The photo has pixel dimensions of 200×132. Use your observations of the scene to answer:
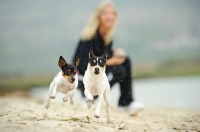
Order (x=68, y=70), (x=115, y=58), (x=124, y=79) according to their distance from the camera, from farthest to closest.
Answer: (x=124, y=79), (x=115, y=58), (x=68, y=70)

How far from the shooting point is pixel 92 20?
5117 millimetres

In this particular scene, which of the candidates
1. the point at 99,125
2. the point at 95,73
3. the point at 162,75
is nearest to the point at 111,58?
the point at 99,125

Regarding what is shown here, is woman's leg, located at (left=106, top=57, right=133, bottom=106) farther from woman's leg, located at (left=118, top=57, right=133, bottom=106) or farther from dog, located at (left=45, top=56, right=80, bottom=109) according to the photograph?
dog, located at (left=45, top=56, right=80, bottom=109)

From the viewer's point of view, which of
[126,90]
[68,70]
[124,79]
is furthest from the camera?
[126,90]

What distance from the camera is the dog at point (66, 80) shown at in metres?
3.74

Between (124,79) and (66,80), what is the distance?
231 cm

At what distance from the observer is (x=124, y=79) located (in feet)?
19.8

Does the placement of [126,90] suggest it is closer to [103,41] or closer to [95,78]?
[103,41]

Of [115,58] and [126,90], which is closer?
[115,58]

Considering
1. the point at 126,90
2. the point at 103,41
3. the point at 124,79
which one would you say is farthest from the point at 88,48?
the point at 126,90

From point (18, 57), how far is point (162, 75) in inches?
263

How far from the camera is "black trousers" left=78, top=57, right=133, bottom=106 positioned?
5.44m

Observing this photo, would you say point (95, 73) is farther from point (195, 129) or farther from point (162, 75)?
point (162, 75)

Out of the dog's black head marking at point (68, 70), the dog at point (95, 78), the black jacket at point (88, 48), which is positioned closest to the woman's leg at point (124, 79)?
the black jacket at point (88, 48)
